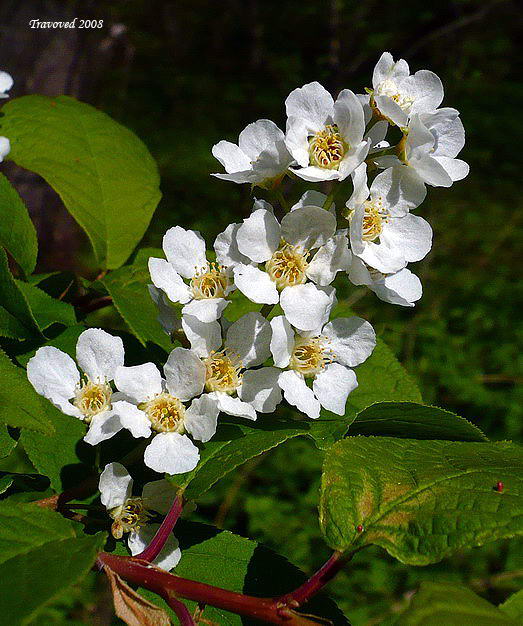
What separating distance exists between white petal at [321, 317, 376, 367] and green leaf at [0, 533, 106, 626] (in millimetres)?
455

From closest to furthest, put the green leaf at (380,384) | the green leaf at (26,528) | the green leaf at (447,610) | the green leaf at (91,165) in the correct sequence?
the green leaf at (447,610), the green leaf at (26,528), the green leaf at (380,384), the green leaf at (91,165)

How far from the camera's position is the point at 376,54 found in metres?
3.42

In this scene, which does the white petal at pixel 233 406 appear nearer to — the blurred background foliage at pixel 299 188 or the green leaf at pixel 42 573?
the green leaf at pixel 42 573

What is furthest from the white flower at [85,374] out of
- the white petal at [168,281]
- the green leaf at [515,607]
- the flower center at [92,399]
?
the green leaf at [515,607]

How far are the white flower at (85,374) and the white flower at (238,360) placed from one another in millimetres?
133

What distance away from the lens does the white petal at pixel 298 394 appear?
94 centimetres

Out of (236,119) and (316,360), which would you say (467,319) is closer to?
(236,119)

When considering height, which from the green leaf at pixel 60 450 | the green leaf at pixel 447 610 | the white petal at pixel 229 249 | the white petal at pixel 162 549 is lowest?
the white petal at pixel 162 549

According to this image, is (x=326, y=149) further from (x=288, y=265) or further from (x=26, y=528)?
(x=26, y=528)

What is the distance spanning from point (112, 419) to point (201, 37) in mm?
7880

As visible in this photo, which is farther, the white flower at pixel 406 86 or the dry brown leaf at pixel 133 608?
the white flower at pixel 406 86

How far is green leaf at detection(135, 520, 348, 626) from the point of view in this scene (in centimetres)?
94

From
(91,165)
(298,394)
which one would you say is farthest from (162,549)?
(91,165)

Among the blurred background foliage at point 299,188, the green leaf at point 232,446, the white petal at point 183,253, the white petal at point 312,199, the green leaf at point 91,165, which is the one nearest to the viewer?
the green leaf at point 232,446
